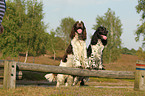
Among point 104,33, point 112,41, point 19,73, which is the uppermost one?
point 112,41

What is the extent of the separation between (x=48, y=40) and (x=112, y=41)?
18.2 m

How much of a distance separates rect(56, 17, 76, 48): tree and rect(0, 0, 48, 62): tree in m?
24.3

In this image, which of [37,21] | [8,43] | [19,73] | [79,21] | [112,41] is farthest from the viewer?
[112,41]

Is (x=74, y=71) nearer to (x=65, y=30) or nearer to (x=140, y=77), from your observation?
(x=140, y=77)

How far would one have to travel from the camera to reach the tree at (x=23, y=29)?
18.7m

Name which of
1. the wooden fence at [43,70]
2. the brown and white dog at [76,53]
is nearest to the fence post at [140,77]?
the wooden fence at [43,70]

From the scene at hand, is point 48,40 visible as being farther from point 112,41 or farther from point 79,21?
point 112,41

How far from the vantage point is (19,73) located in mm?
6023

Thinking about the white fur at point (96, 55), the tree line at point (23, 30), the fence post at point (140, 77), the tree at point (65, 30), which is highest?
the tree at point (65, 30)

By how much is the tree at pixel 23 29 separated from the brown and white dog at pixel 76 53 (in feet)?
42.3

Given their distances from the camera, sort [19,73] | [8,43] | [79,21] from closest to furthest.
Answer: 1. [19,73]
2. [79,21]
3. [8,43]

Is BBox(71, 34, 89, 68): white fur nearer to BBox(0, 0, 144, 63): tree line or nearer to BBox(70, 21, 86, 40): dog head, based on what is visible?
BBox(70, 21, 86, 40): dog head

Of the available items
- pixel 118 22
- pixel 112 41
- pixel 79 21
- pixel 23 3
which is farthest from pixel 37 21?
pixel 118 22

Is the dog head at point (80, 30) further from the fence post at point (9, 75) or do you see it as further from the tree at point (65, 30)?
the tree at point (65, 30)
